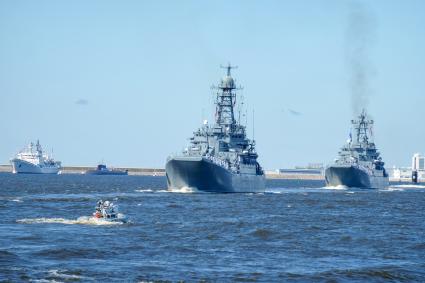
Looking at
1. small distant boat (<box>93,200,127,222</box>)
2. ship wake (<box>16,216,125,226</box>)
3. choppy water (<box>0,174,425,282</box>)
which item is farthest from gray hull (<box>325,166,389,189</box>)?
ship wake (<box>16,216,125,226</box>)

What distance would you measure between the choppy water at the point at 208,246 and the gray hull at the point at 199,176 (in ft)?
105

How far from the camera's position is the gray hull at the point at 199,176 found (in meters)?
121

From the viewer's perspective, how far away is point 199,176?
124000 mm

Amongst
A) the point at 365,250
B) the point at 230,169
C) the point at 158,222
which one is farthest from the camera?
the point at 230,169

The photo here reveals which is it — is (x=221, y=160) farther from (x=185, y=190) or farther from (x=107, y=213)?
(x=107, y=213)

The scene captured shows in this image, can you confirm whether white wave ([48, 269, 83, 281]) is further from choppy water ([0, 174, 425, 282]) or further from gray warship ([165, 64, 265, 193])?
gray warship ([165, 64, 265, 193])

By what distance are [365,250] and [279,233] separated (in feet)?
33.4

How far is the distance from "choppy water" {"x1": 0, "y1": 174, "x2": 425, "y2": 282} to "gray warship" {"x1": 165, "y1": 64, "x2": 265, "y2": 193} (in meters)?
33.8

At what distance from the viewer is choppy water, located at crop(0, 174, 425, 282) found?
1764 inches

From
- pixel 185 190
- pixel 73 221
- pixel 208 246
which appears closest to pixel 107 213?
pixel 73 221

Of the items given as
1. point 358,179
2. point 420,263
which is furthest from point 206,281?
point 358,179

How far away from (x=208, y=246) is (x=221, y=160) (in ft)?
240

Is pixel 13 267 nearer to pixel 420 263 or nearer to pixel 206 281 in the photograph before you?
pixel 206 281

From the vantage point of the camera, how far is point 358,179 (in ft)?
593
